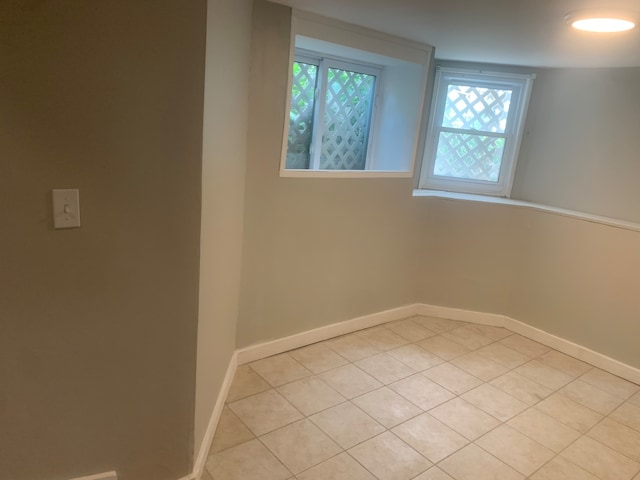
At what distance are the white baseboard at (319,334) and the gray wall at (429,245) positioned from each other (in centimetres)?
6

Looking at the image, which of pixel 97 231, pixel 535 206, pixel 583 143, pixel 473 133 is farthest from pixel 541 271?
pixel 97 231

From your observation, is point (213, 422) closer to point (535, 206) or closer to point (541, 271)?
point (541, 271)

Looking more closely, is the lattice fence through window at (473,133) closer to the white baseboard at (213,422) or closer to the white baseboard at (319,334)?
the white baseboard at (319,334)

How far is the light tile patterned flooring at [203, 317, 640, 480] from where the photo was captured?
1.95 metres

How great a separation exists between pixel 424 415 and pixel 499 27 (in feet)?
6.79

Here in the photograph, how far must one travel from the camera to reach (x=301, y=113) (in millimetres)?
2877

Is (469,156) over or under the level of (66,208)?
over

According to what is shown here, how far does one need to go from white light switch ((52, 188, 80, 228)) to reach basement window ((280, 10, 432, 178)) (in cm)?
135

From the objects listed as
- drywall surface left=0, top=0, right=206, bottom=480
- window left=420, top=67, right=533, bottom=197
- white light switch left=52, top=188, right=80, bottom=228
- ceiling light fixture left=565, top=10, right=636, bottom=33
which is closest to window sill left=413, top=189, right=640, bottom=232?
window left=420, top=67, right=533, bottom=197

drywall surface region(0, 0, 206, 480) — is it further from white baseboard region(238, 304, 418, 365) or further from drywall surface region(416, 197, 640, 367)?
drywall surface region(416, 197, 640, 367)

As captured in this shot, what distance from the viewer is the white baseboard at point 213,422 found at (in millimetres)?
1739

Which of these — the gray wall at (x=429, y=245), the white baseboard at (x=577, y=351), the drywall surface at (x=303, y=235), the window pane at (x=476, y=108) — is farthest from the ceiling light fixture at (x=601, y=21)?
the white baseboard at (x=577, y=351)

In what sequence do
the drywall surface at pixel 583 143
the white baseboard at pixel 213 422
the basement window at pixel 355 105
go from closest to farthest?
the white baseboard at pixel 213 422 < the basement window at pixel 355 105 < the drywall surface at pixel 583 143

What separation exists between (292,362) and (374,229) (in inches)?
42.8
